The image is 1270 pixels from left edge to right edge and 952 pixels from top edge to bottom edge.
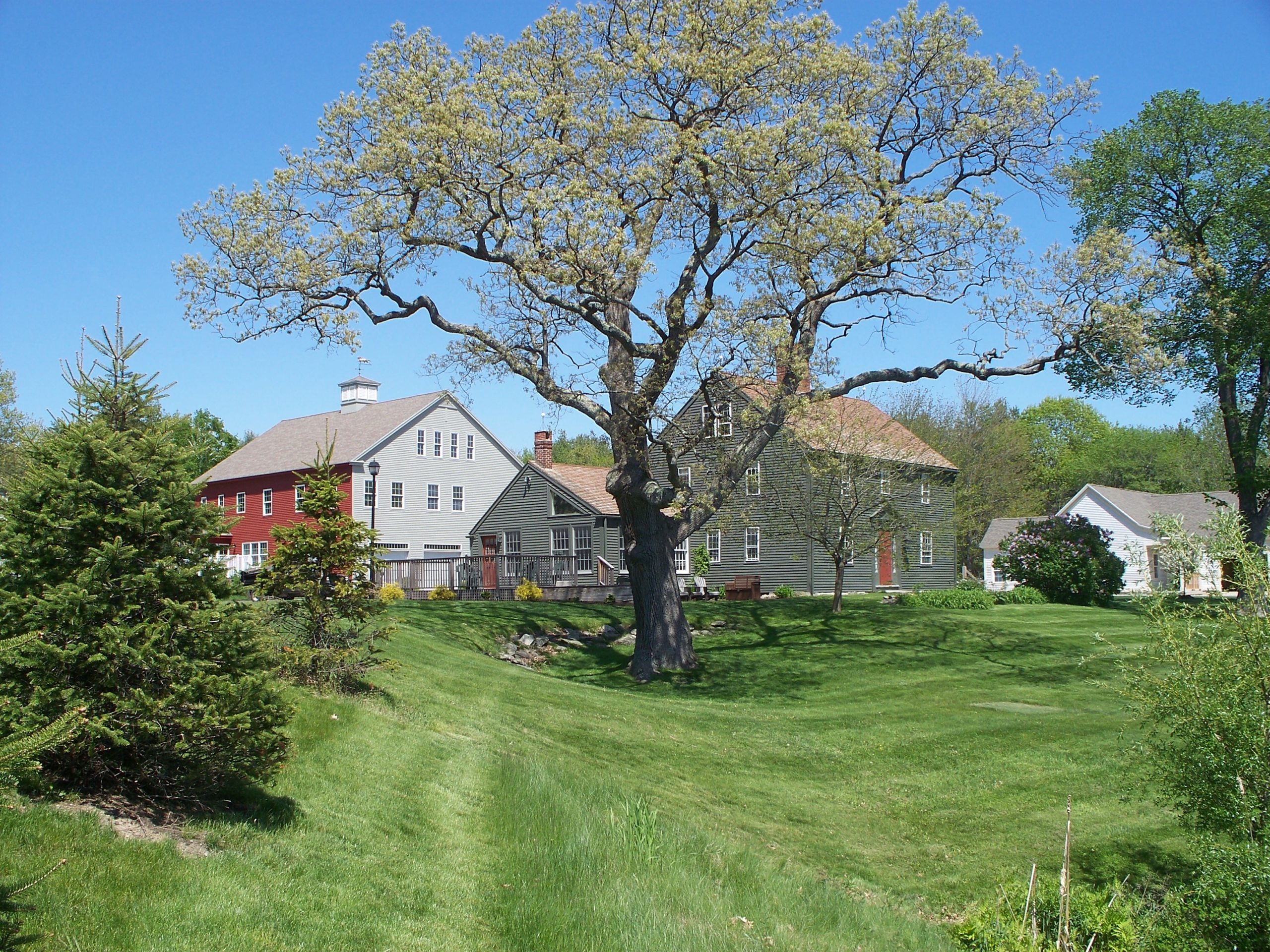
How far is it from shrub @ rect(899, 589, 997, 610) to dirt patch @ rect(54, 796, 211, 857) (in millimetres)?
27313

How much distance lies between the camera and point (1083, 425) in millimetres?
78250

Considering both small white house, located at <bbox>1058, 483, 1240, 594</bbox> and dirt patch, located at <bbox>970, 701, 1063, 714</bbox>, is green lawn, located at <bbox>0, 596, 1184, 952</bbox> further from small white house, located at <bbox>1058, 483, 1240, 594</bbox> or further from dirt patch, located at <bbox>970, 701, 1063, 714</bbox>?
small white house, located at <bbox>1058, 483, 1240, 594</bbox>

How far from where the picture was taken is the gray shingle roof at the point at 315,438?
44.5 metres

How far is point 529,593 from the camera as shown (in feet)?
105

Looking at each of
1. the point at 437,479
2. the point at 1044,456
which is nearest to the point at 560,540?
the point at 437,479

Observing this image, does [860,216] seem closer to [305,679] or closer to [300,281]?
[300,281]

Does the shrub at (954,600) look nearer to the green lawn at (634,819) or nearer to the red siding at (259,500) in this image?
the green lawn at (634,819)

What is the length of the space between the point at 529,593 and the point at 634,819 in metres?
24.2

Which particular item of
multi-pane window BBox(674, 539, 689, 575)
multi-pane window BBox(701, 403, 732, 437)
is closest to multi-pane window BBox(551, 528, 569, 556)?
multi-pane window BBox(674, 539, 689, 575)

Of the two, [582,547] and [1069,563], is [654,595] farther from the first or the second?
[582,547]

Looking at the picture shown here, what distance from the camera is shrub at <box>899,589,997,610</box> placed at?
30.4 meters

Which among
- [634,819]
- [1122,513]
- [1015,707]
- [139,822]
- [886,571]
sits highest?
[1122,513]

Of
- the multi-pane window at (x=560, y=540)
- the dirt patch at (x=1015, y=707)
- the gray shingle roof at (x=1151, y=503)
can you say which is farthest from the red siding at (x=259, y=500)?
the gray shingle roof at (x=1151, y=503)

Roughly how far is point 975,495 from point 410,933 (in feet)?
168
